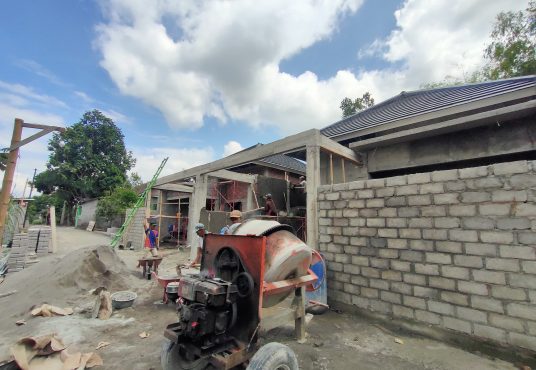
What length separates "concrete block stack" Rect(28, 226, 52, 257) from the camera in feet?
33.4

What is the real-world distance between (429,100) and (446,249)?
5985 millimetres

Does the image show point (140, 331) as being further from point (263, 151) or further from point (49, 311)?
point (263, 151)

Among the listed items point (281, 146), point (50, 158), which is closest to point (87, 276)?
point (281, 146)

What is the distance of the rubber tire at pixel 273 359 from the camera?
93.9 inches

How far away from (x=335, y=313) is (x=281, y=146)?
4.04 metres

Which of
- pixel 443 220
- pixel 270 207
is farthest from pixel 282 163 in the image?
pixel 443 220

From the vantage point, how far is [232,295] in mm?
2559

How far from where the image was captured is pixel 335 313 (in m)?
5.16

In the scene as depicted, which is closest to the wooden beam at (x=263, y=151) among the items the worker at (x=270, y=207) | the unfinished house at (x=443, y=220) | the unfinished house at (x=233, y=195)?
the unfinished house at (x=443, y=220)

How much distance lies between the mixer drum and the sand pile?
16.2 ft

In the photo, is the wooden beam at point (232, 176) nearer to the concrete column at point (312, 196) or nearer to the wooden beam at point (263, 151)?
the wooden beam at point (263, 151)

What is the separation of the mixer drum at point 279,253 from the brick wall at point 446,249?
212cm

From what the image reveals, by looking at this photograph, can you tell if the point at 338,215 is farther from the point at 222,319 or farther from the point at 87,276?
the point at 87,276

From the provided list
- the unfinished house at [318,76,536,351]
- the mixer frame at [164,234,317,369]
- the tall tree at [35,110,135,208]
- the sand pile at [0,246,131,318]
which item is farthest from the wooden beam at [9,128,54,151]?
the tall tree at [35,110,135,208]
